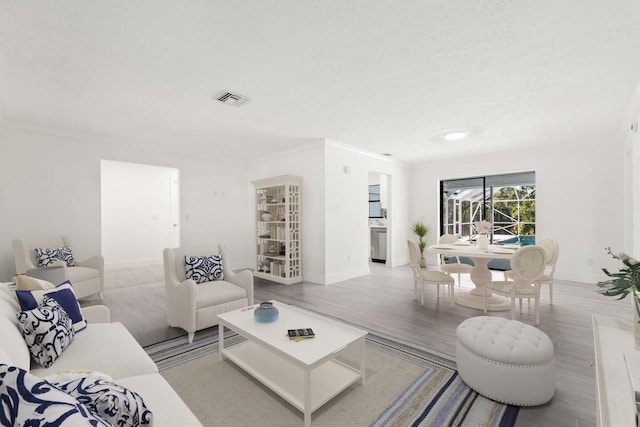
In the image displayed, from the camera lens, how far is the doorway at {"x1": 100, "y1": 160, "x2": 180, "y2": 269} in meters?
6.95

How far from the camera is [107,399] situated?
939 mm

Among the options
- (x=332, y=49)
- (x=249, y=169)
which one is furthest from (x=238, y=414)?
(x=249, y=169)

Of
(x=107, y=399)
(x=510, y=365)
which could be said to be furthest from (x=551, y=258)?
(x=107, y=399)

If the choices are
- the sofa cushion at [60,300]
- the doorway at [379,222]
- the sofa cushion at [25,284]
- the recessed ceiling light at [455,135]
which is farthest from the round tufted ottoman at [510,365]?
the doorway at [379,222]

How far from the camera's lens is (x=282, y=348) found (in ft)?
6.12

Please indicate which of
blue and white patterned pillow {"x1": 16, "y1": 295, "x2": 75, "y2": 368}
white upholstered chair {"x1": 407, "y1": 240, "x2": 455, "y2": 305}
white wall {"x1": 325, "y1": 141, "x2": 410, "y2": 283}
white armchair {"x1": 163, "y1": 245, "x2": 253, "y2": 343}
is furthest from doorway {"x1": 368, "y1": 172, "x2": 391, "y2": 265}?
blue and white patterned pillow {"x1": 16, "y1": 295, "x2": 75, "y2": 368}

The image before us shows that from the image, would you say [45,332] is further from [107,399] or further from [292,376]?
[292,376]

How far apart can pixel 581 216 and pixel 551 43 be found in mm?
4369

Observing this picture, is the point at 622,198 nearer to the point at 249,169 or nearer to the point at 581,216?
the point at 581,216

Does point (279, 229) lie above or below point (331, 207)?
below

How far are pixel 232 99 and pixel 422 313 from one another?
3.38m

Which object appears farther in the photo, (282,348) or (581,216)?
(581,216)

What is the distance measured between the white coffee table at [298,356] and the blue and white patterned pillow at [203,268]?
1.00m

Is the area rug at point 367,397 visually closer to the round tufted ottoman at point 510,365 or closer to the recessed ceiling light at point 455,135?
the round tufted ottoman at point 510,365
